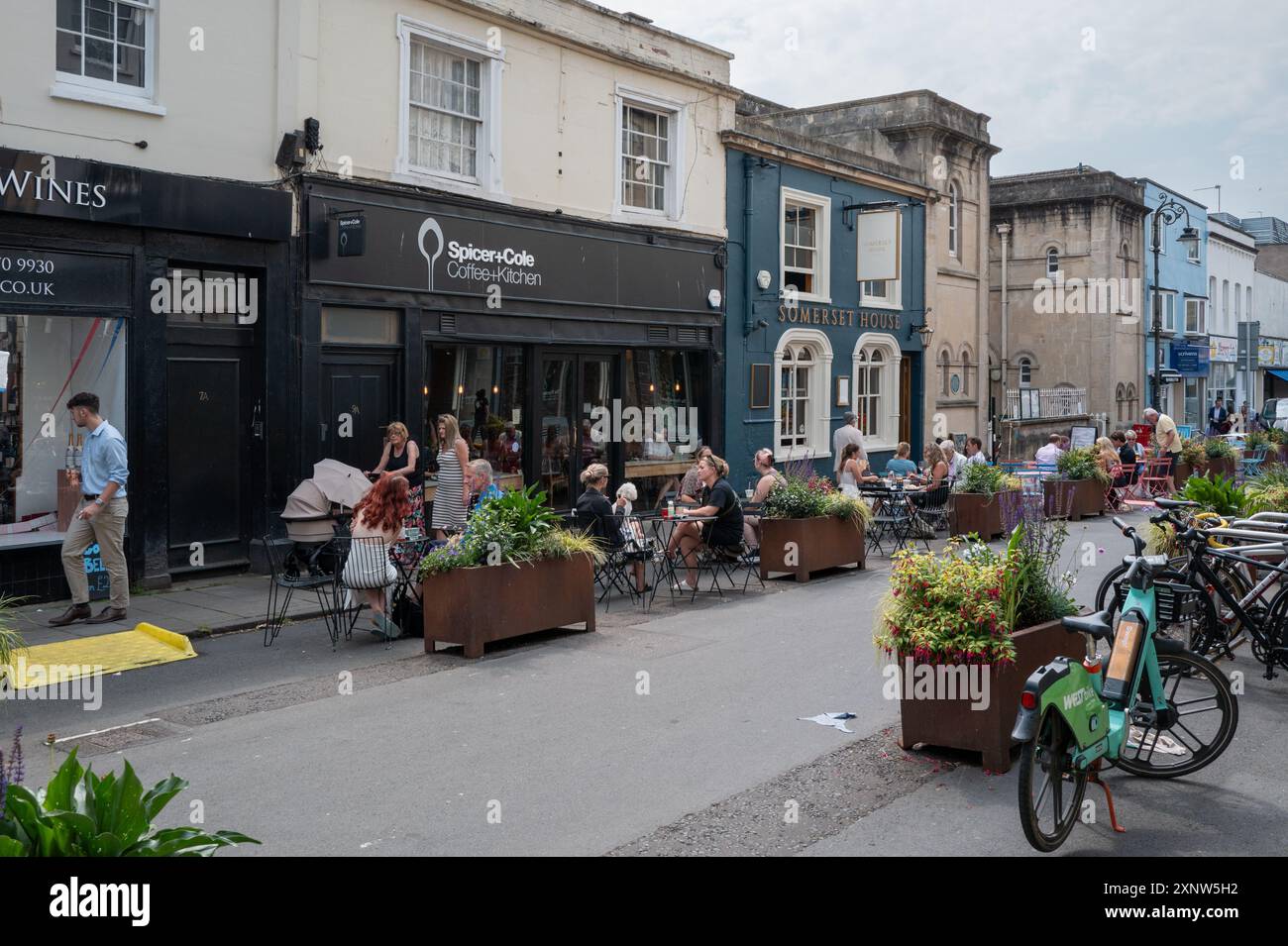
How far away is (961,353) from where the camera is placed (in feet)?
92.6

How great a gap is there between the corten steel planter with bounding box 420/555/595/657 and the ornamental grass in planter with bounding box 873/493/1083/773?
3.62m

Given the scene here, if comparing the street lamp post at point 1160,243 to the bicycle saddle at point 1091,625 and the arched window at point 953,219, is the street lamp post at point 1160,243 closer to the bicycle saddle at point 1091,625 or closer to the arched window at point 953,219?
the arched window at point 953,219

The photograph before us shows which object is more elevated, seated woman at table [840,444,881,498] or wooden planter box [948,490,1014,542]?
seated woman at table [840,444,881,498]

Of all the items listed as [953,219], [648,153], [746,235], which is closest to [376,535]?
[648,153]

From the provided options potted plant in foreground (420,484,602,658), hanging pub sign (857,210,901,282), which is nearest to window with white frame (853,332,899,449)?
hanging pub sign (857,210,901,282)

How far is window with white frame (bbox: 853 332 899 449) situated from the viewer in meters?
24.3

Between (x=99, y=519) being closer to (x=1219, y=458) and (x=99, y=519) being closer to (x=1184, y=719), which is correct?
(x=1184, y=719)

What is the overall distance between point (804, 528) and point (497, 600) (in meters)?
4.86

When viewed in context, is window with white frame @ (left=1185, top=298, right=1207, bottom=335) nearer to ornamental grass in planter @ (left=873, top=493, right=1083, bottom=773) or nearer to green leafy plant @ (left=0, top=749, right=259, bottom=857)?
ornamental grass in planter @ (left=873, top=493, right=1083, bottom=773)

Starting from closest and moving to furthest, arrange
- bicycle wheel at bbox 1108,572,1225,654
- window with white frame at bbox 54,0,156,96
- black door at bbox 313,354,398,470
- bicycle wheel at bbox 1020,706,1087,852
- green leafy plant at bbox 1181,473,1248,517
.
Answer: bicycle wheel at bbox 1020,706,1087,852, bicycle wheel at bbox 1108,572,1225,654, green leafy plant at bbox 1181,473,1248,517, window with white frame at bbox 54,0,156,96, black door at bbox 313,354,398,470

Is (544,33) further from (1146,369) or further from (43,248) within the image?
(1146,369)

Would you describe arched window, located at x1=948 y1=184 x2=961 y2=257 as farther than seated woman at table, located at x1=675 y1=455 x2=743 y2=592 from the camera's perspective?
Yes

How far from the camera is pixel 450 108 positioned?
1530cm

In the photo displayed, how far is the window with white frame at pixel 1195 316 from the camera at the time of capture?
4822cm
